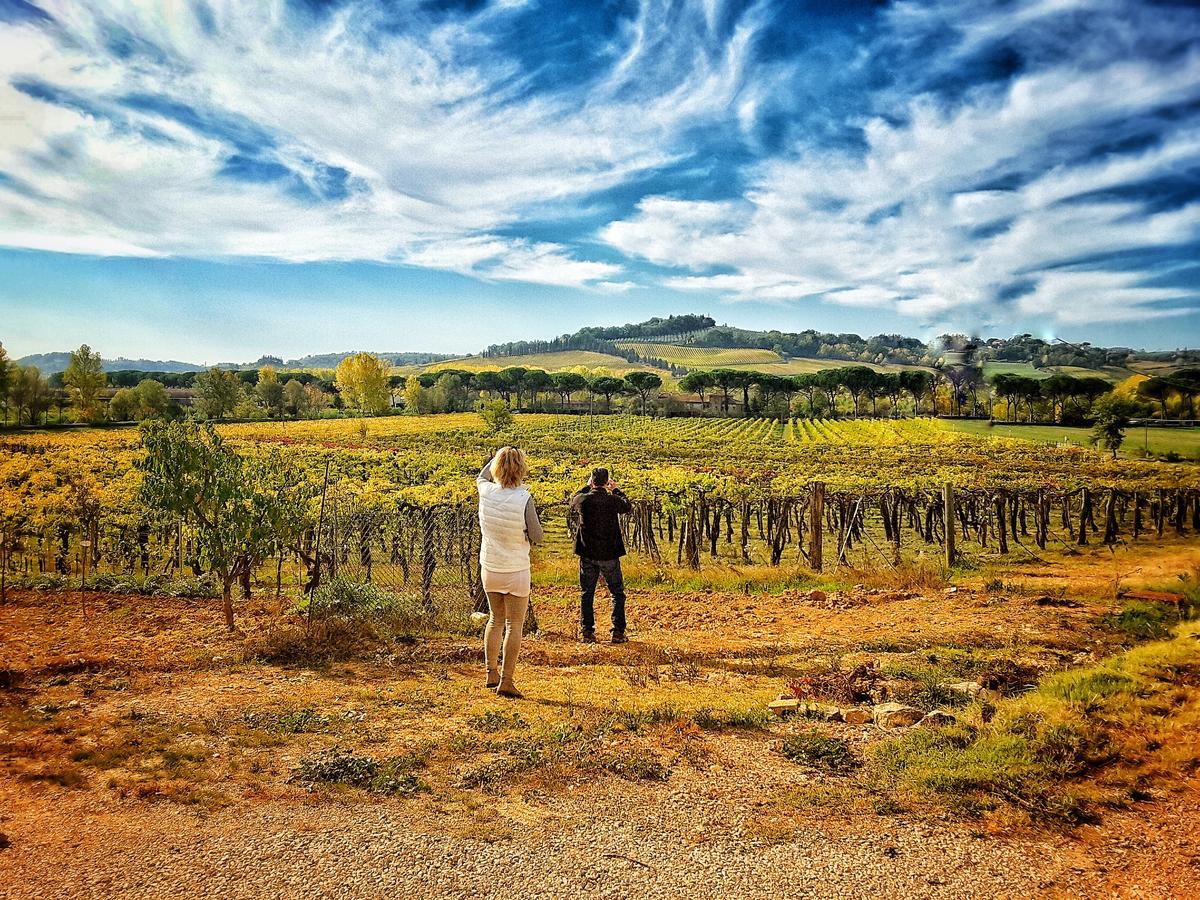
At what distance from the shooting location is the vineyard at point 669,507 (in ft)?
48.0

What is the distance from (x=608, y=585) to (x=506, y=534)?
8.81 feet

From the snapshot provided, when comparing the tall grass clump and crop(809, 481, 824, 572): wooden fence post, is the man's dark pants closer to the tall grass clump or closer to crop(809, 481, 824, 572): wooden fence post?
the tall grass clump

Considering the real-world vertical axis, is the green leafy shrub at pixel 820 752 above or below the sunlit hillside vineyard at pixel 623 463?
below

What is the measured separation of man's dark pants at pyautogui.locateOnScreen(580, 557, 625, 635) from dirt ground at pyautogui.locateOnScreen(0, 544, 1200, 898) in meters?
0.44

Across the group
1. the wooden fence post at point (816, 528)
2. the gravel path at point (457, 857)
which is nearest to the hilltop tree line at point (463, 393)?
the wooden fence post at point (816, 528)

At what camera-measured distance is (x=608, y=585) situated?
845 cm

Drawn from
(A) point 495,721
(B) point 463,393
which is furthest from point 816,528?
(B) point 463,393

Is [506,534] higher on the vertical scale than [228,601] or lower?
higher

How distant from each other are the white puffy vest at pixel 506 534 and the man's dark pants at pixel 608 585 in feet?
8.25

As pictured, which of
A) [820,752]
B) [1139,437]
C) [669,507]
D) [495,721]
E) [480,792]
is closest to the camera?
[480,792]

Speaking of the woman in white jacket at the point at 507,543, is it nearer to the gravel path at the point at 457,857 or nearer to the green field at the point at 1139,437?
the gravel path at the point at 457,857

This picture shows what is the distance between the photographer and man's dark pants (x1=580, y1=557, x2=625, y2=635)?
853 cm

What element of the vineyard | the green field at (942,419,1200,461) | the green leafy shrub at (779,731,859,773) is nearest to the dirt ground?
the green leafy shrub at (779,731,859,773)

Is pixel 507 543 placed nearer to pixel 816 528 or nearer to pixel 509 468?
pixel 509 468
